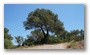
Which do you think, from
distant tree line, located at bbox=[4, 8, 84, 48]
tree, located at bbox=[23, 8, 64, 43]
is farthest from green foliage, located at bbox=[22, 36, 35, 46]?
tree, located at bbox=[23, 8, 64, 43]

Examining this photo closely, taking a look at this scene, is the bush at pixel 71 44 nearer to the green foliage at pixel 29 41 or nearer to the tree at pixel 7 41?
the green foliage at pixel 29 41

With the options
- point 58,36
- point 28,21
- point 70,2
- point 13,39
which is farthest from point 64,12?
point 13,39

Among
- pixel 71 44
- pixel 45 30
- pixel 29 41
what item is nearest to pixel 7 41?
pixel 29 41

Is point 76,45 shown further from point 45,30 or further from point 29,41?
point 29,41

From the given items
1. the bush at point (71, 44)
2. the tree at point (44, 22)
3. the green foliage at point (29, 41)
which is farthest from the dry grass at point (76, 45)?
the green foliage at point (29, 41)

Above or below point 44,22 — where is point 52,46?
below

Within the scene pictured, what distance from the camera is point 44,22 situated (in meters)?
2.28

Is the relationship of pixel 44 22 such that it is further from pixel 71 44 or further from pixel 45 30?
pixel 71 44

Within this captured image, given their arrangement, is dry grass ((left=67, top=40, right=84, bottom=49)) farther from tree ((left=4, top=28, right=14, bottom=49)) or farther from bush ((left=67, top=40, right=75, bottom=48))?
tree ((left=4, top=28, right=14, bottom=49))

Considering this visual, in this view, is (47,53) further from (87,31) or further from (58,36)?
(87,31)

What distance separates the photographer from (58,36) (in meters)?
2.27

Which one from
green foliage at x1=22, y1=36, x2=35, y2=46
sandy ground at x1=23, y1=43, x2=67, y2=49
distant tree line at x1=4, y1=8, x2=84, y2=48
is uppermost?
distant tree line at x1=4, y1=8, x2=84, y2=48

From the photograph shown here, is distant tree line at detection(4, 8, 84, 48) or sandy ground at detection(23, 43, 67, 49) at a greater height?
distant tree line at detection(4, 8, 84, 48)

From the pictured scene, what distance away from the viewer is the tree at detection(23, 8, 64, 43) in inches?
89.3
